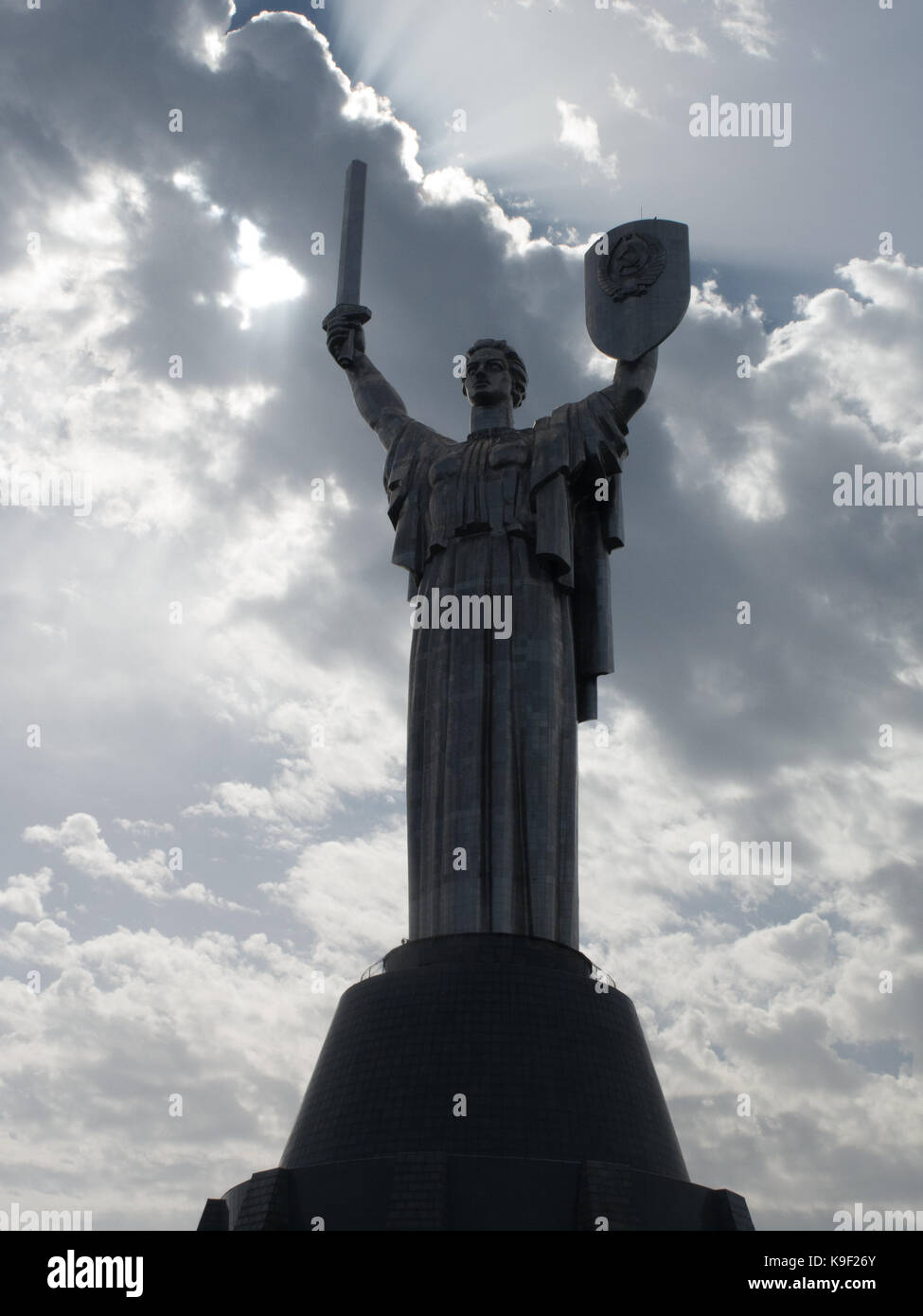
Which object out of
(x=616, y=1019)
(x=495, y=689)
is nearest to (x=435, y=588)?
(x=495, y=689)

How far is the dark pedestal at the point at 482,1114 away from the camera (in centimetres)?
1343

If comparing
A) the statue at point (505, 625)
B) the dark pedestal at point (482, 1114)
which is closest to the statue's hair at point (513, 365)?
the statue at point (505, 625)

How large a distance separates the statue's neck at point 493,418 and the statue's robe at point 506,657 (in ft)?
0.91

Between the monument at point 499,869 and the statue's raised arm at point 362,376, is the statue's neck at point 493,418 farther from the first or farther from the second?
the statue's raised arm at point 362,376

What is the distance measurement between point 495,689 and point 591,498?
338 cm

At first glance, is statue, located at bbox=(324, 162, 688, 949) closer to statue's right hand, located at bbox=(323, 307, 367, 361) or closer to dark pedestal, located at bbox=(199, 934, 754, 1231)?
dark pedestal, located at bbox=(199, 934, 754, 1231)

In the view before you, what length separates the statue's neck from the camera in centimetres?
2002

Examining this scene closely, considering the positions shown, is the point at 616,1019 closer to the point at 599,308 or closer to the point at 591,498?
the point at 591,498

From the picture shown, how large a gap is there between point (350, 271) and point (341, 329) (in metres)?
0.96

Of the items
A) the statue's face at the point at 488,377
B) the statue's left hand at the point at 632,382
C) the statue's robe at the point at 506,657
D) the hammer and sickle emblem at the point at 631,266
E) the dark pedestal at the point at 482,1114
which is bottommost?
the dark pedestal at the point at 482,1114

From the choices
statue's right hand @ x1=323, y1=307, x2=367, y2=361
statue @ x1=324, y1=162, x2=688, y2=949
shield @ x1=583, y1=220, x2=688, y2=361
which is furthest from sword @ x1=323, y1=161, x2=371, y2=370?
shield @ x1=583, y1=220, x2=688, y2=361

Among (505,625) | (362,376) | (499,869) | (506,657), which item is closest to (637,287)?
(362,376)

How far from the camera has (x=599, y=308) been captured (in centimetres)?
1914

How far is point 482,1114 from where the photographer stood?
14.2 meters
